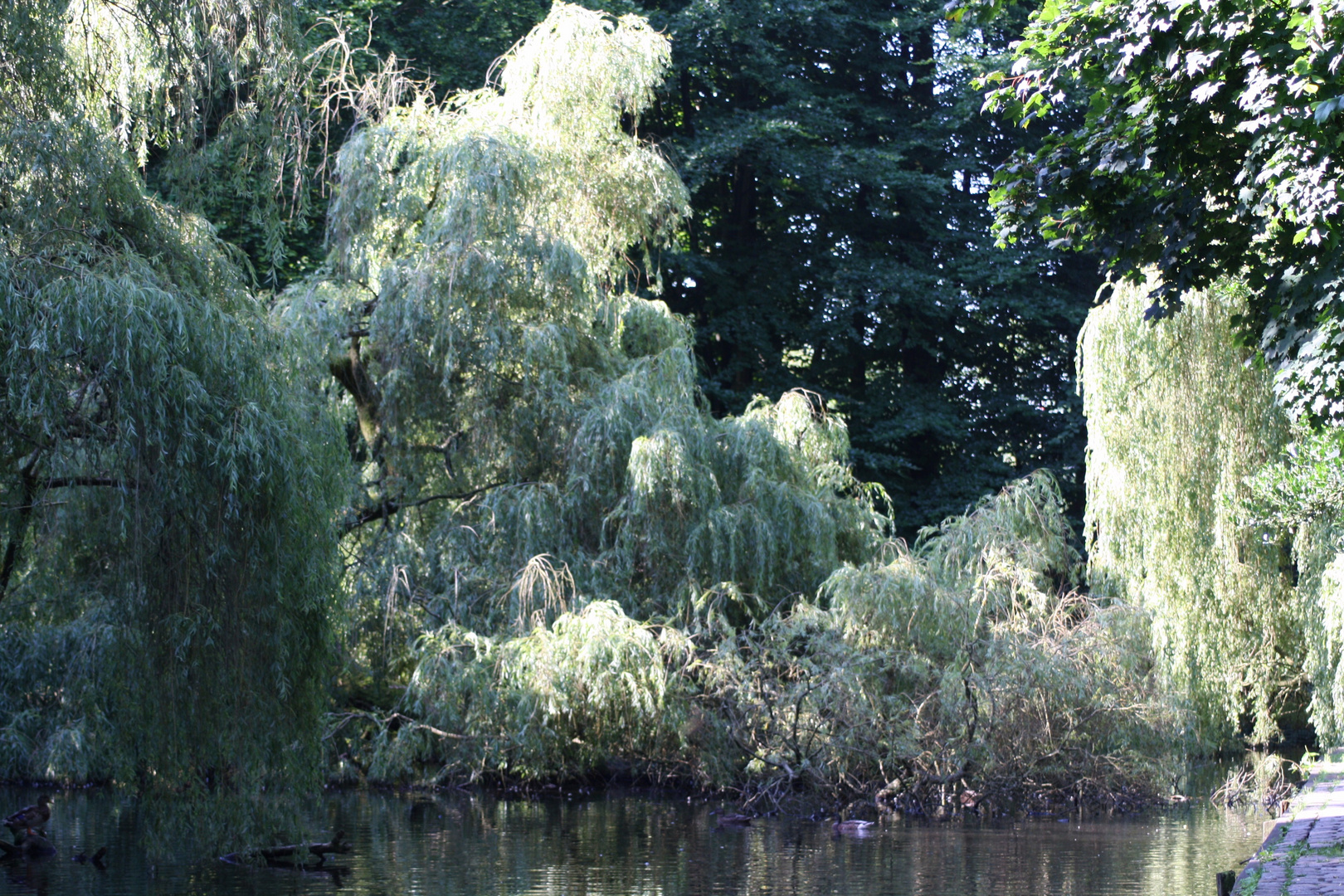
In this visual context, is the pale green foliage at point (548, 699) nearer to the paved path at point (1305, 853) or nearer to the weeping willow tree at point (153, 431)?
the weeping willow tree at point (153, 431)

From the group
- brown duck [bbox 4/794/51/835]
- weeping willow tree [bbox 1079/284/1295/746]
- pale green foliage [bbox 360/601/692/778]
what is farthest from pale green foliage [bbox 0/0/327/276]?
weeping willow tree [bbox 1079/284/1295/746]

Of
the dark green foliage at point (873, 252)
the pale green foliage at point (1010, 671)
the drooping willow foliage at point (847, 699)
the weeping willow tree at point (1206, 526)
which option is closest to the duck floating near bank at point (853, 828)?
the drooping willow foliage at point (847, 699)

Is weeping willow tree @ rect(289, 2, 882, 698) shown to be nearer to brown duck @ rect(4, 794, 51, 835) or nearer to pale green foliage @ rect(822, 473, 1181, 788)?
pale green foliage @ rect(822, 473, 1181, 788)

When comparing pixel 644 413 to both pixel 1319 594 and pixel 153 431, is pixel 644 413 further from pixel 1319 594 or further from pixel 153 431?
pixel 153 431

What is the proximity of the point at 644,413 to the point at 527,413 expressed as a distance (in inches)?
54.5

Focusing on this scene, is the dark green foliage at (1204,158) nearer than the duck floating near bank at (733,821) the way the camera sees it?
Yes

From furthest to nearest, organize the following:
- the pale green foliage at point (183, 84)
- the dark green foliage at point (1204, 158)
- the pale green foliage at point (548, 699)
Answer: the pale green foliage at point (548, 699) < the pale green foliage at point (183, 84) < the dark green foliage at point (1204, 158)

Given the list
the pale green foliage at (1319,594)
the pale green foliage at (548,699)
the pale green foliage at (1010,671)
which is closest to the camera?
the pale green foliage at (1319,594)

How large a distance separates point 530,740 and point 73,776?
4.20m

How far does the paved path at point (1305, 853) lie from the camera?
6984mm

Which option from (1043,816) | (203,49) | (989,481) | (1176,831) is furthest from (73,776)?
(989,481)

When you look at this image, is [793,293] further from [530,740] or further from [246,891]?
[246,891]

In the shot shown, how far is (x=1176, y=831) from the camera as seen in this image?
12477 mm

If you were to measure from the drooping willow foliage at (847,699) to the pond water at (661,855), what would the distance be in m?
0.59
